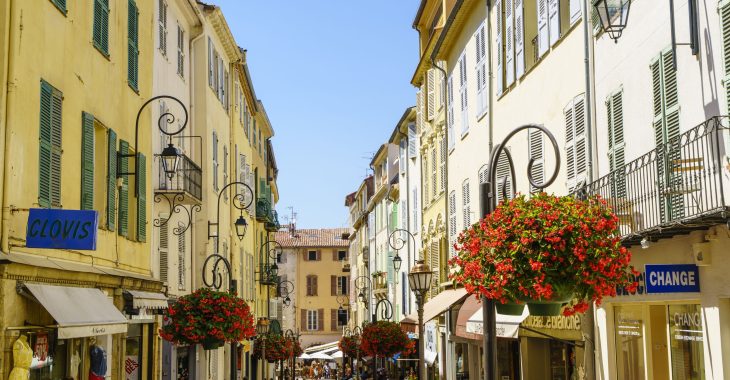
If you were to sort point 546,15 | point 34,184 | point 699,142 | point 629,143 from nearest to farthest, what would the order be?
point 699,142
point 34,184
point 629,143
point 546,15

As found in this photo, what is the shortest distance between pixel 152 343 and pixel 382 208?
41.7 m

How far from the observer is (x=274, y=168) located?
67.7 m

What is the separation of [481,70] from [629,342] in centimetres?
1128

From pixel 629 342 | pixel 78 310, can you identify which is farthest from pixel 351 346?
pixel 78 310

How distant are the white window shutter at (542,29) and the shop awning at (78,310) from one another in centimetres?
897

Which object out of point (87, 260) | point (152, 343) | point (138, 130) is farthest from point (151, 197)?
point (87, 260)

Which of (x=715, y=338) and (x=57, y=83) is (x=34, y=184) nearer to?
(x=57, y=83)

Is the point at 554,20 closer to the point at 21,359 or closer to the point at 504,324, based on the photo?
the point at 504,324

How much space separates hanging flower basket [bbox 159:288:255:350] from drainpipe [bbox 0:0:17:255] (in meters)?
7.90

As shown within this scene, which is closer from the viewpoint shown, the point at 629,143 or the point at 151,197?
the point at 629,143

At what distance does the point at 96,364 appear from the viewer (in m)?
16.1

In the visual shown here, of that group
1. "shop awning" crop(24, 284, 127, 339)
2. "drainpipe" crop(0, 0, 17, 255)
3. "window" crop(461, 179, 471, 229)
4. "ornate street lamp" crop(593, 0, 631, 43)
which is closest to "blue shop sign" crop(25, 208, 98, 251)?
"drainpipe" crop(0, 0, 17, 255)

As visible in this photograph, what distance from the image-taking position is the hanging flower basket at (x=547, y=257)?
9.74 metres

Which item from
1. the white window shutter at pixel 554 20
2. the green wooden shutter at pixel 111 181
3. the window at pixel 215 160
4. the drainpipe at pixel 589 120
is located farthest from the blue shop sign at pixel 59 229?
the window at pixel 215 160
